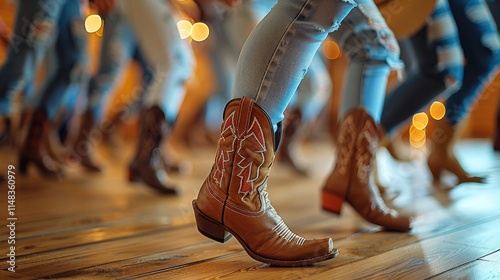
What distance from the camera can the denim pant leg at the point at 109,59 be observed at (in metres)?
2.54

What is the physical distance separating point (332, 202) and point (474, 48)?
83 cm

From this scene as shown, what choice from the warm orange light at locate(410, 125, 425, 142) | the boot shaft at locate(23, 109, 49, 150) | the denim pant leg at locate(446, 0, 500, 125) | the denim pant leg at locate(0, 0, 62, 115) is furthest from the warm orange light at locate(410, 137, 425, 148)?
the denim pant leg at locate(0, 0, 62, 115)

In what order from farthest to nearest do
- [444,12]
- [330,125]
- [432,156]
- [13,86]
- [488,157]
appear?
1. [330,125]
2. [488,157]
3. [432,156]
4. [13,86]
5. [444,12]

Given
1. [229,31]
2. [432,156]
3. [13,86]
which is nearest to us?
[13,86]

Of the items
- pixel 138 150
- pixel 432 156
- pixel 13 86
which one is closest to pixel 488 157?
pixel 432 156

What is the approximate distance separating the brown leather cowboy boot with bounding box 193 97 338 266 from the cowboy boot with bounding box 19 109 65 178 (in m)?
1.32

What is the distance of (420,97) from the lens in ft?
6.18

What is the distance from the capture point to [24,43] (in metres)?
1.88

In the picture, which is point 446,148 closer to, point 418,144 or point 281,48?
point 281,48

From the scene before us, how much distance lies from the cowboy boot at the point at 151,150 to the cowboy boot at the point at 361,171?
0.71 meters

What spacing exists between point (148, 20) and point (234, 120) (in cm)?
97

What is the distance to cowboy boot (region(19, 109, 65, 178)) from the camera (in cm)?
216

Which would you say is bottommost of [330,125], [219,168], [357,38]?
[330,125]

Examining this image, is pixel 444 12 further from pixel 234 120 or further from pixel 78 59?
pixel 78 59
